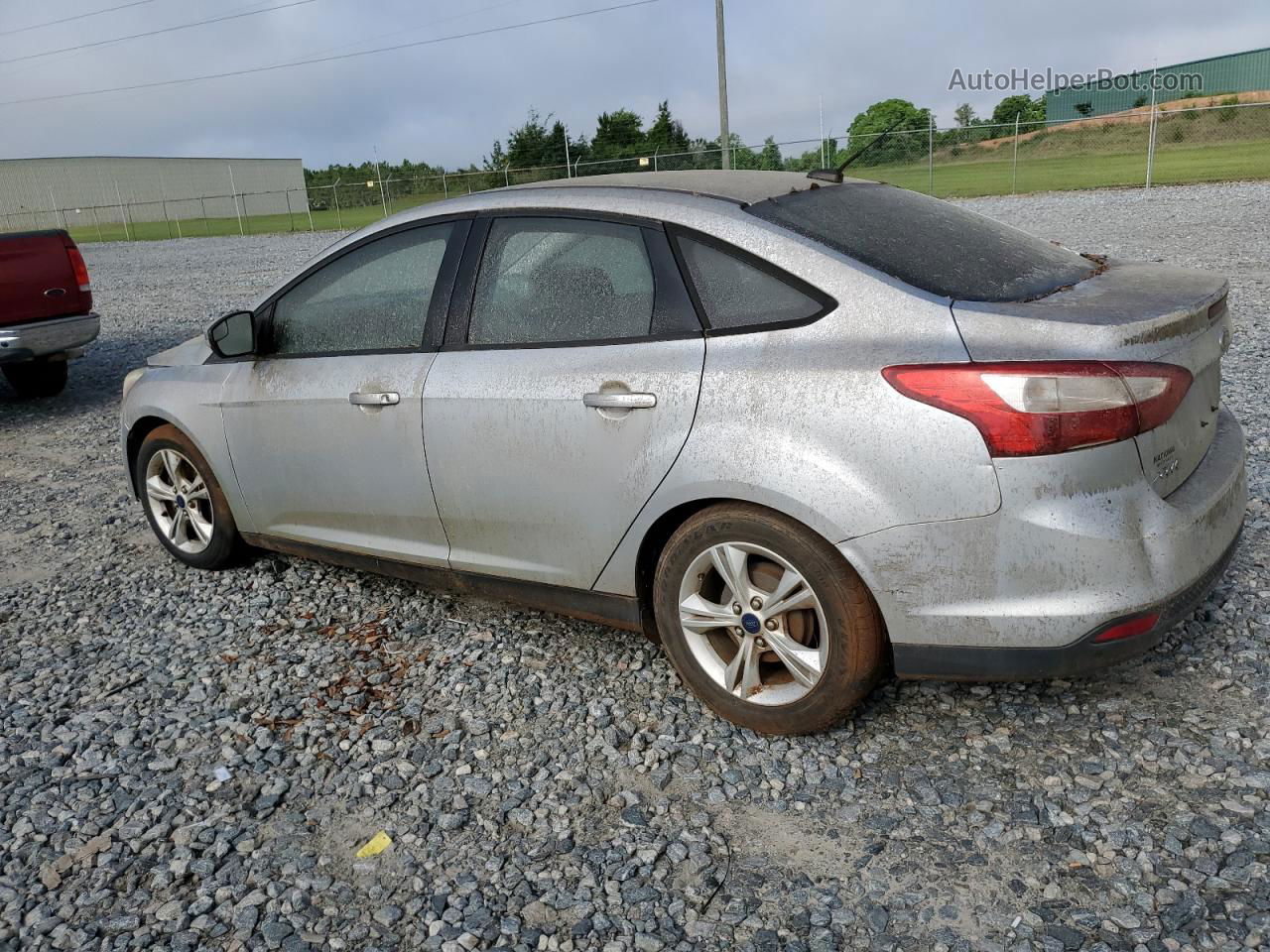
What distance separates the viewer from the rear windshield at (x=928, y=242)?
3.06 metres

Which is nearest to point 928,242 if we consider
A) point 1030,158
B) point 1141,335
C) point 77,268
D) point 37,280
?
point 1141,335

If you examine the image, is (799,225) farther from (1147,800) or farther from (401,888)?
(401,888)

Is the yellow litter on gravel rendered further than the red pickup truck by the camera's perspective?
No

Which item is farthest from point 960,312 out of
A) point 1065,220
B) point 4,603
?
point 1065,220

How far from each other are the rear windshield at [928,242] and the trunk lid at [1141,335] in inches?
5.4

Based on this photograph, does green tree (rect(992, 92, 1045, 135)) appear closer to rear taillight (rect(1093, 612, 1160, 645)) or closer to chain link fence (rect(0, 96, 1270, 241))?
chain link fence (rect(0, 96, 1270, 241))

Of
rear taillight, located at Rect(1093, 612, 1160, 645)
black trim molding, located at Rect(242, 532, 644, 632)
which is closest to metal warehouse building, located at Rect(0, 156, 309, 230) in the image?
black trim molding, located at Rect(242, 532, 644, 632)

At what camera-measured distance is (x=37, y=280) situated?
841 centimetres

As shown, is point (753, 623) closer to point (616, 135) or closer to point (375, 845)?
point (375, 845)

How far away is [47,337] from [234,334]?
16.6 ft

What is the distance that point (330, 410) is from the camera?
405cm

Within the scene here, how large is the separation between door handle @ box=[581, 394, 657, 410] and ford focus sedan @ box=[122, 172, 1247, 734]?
0.01 m

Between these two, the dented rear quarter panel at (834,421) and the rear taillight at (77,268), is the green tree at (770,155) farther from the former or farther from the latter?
the dented rear quarter panel at (834,421)

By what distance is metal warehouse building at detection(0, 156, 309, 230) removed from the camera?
58812mm
